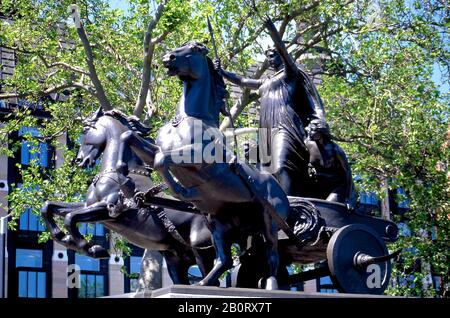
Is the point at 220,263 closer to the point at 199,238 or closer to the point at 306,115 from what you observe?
the point at 199,238

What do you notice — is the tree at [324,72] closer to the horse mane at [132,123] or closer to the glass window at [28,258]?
the horse mane at [132,123]

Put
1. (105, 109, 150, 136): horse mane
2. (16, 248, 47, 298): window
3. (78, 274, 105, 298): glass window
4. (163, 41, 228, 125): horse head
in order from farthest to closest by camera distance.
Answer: (78, 274, 105, 298): glass window
(16, 248, 47, 298): window
(105, 109, 150, 136): horse mane
(163, 41, 228, 125): horse head

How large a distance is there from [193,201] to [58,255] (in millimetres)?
26084

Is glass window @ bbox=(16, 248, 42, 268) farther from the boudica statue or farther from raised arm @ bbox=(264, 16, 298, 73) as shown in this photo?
raised arm @ bbox=(264, 16, 298, 73)

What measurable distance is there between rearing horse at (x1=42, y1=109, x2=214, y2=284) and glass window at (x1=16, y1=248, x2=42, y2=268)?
2296cm

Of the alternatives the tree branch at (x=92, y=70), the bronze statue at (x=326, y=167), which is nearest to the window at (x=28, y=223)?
the tree branch at (x=92, y=70)

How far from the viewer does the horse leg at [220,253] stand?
10.4 metres

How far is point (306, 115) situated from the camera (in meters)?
12.7

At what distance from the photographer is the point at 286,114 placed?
492 inches

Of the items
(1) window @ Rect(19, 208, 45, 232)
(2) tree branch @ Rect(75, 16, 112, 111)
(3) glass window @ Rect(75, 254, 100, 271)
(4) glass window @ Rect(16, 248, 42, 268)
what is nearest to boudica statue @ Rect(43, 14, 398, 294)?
(2) tree branch @ Rect(75, 16, 112, 111)

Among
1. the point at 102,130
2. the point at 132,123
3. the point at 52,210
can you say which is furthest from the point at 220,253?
the point at 102,130

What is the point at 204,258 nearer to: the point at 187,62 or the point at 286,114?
the point at 286,114

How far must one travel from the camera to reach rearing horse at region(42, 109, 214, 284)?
11.8 meters
